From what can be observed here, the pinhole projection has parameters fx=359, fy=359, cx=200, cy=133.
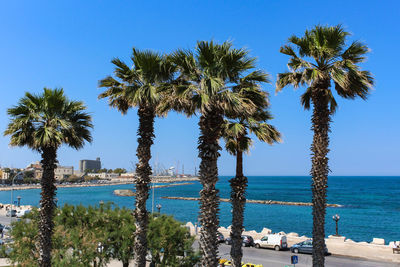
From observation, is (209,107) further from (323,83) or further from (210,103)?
(323,83)

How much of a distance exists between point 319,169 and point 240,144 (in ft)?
11.6

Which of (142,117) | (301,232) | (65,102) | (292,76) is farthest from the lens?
(301,232)

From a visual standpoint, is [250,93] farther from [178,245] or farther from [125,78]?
[178,245]

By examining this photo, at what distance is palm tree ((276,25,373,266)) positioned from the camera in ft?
43.3

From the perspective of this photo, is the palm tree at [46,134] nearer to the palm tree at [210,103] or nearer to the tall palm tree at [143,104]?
the tall palm tree at [143,104]

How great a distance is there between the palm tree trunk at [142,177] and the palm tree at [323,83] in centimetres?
606

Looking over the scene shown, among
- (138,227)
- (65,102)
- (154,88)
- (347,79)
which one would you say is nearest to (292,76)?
(347,79)

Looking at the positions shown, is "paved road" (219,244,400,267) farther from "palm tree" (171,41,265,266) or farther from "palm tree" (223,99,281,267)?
"palm tree" (171,41,265,266)

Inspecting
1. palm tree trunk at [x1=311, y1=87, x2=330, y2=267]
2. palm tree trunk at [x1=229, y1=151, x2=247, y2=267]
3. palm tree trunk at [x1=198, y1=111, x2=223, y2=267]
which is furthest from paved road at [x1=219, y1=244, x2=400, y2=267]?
palm tree trunk at [x1=198, y1=111, x2=223, y2=267]

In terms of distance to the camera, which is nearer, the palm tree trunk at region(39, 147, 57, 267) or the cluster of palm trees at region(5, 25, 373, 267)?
the cluster of palm trees at region(5, 25, 373, 267)

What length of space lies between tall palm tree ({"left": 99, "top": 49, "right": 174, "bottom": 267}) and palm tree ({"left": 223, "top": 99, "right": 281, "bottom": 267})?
3.18m

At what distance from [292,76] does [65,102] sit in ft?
32.1

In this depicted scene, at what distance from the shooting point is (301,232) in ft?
196

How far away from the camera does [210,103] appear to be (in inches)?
453
